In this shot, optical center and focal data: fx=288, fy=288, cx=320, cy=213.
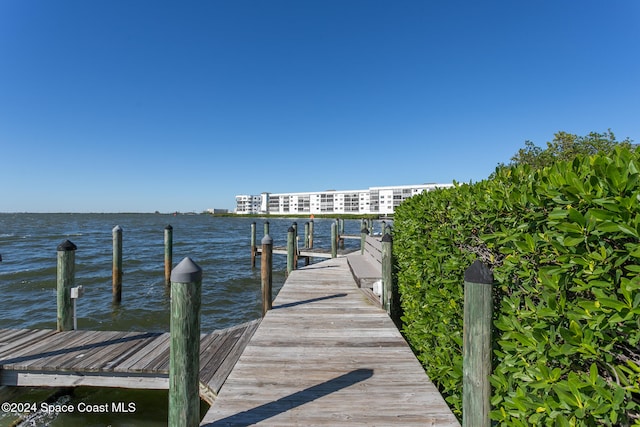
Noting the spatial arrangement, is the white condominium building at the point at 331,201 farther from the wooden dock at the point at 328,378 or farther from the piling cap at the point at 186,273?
Result: the piling cap at the point at 186,273

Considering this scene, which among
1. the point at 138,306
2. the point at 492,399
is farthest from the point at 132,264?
the point at 492,399

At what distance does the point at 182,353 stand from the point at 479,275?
2.40 meters

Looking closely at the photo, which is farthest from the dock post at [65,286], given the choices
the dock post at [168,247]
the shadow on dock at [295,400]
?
the dock post at [168,247]

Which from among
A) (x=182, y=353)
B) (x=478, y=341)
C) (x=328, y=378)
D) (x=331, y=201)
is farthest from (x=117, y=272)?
(x=331, y=201)

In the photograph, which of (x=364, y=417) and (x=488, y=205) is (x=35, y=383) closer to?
(x=364, y=417)

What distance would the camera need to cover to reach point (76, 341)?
15.5ft

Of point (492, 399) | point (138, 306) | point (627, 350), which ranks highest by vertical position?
point (627, 350)

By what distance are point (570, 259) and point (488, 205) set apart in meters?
0.89

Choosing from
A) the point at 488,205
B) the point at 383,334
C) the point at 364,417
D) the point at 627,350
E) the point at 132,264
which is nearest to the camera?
the point at 627,350

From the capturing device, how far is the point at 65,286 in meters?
5.20

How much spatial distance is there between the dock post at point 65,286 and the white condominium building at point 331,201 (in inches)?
3382

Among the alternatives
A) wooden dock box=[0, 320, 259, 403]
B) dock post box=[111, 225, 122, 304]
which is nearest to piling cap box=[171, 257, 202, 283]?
wooden dock box=[0, 320, 259, 403]

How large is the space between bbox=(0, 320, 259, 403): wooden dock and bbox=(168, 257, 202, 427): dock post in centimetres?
119

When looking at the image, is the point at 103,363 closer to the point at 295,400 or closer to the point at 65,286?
the point at 65,286
